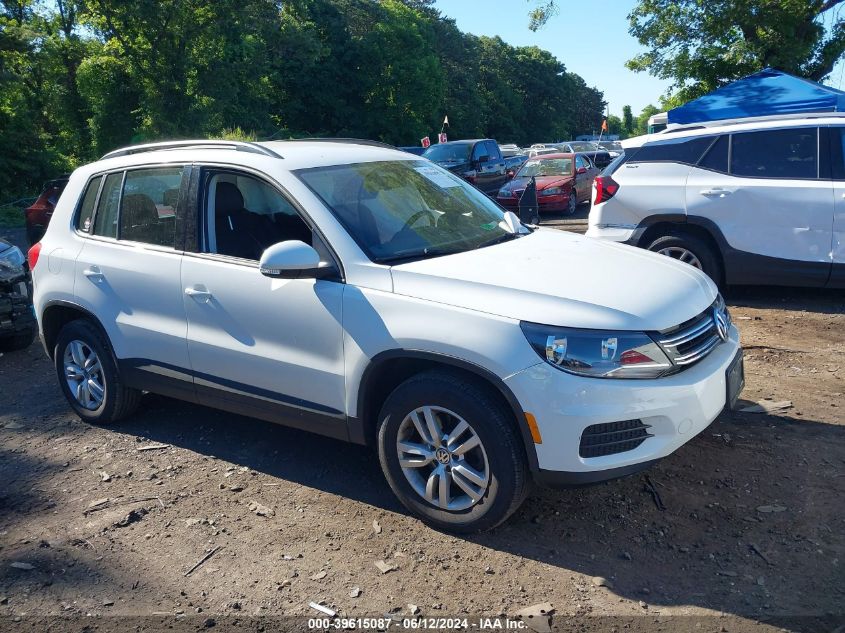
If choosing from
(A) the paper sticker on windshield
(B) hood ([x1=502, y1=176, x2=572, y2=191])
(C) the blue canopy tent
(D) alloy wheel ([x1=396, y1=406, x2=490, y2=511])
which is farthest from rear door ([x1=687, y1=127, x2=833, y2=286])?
(B) hood ([x1=502, y1=176, x2=572, y2=191])

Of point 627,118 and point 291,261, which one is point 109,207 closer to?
point 291,261

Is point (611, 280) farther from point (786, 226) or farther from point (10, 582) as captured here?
point (786, 226)

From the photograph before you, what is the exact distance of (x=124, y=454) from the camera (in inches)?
195

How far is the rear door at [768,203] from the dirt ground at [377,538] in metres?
2.29

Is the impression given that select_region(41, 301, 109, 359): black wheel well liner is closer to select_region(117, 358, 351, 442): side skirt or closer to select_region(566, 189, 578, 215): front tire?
select_region(117, 358, 351, 442): side skirt

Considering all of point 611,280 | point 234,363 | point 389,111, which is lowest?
point 234,363

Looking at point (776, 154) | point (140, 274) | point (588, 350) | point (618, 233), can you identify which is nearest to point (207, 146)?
point (140, 274)

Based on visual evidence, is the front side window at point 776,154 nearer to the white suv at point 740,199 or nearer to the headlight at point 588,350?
the white suv at point 740,199

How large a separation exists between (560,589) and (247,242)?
253 cm

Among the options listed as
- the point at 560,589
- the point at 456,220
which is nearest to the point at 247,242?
the point at 456,220

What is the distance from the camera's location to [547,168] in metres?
18.0

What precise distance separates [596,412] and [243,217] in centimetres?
239

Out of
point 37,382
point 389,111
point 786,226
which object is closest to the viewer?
point 37,382

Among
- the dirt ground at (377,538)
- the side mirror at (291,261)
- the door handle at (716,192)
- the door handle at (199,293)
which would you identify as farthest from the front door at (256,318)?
the door handle at (716,192)
